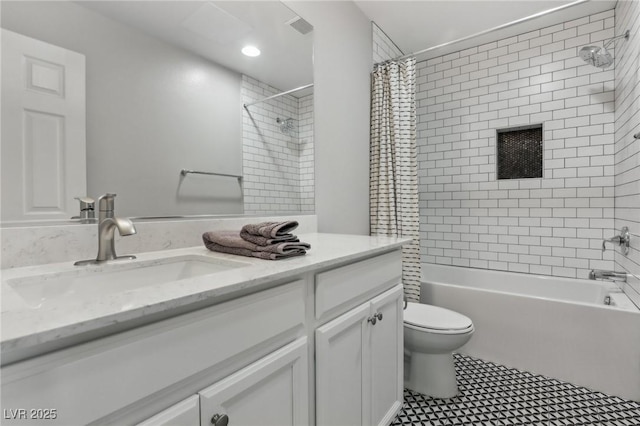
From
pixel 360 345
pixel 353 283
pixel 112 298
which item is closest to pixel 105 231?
pixel 112 298

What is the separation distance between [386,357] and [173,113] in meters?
1.35

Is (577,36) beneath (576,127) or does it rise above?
above

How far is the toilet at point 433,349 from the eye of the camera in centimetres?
174

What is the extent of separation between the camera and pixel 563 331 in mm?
2012

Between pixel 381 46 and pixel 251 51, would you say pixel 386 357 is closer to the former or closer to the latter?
pixel 251 51

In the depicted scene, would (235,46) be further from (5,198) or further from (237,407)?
(237,407)

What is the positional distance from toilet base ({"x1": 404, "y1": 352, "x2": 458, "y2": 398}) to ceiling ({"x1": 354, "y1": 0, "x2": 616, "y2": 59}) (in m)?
2.44

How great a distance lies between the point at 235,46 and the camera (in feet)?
5.03

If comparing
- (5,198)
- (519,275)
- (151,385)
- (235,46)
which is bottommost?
(519,275)

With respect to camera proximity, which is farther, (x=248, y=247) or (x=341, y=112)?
(x=341, y=112)

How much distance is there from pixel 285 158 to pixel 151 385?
4.62 feet

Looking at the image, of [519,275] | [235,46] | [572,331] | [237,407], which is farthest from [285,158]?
[519,275]

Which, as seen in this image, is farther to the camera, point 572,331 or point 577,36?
point 577,36

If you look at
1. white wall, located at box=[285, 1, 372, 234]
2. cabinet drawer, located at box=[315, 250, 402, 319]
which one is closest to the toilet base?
cabinet drawer, located at box=[315, 250, 402, 319]
